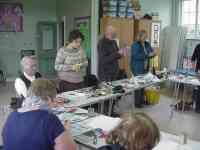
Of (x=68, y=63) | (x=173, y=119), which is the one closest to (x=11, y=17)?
(x=68, y=63)

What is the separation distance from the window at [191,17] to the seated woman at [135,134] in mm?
6984

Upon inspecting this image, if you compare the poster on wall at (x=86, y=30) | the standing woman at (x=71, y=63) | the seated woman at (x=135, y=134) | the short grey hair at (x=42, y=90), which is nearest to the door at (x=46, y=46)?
the poster on wall at (x=86, y=30)

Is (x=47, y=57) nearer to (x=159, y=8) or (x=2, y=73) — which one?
(x=2, y=73)

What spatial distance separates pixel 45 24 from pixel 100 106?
17.6 feet

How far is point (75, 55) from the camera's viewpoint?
3.76 m

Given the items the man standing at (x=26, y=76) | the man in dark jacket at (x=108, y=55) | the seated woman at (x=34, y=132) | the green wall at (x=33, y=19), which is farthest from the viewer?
the green wall at (x=33, y=19)

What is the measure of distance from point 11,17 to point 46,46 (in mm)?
1262

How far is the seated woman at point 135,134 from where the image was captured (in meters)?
1.33

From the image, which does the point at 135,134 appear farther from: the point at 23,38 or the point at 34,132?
the point at 23,38

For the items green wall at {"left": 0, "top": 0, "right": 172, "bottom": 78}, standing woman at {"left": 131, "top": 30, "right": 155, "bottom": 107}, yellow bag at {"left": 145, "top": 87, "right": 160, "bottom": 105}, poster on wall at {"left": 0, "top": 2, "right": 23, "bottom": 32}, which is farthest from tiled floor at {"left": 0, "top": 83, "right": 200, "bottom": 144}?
poster on wall at {"left": 0, "top": 2, "right": 23, "bottom": 32}

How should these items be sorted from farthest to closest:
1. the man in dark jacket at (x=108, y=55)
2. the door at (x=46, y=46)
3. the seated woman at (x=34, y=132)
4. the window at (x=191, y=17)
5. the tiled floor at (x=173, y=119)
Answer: the door at (x=46, y=46), the window at (x=191, y=17), the man in dark jacket at (x=108, y=55), the tiled floor at (x=173, y=119), the seated woman at (x=34, y=132)

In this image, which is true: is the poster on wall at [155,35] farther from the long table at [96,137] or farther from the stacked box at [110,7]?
the long table at [96,137]

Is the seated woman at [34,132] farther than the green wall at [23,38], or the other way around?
the green wall at [23,38]

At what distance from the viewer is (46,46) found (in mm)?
8773
